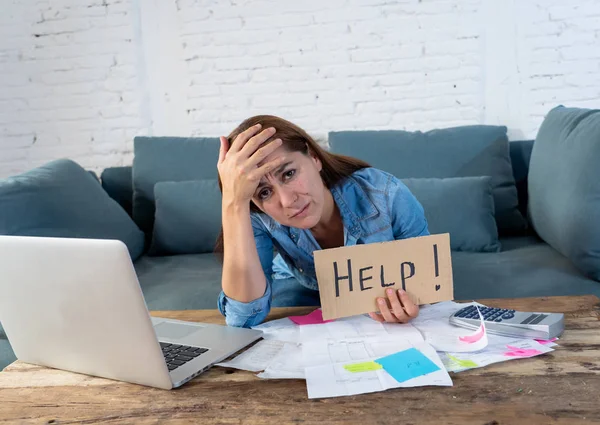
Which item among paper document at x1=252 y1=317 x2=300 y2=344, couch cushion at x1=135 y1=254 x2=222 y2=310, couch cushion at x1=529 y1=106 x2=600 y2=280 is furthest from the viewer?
couch cushion at x1=135 y1=254 x2=222 y2=310

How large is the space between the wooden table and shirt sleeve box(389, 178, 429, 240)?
536 mm

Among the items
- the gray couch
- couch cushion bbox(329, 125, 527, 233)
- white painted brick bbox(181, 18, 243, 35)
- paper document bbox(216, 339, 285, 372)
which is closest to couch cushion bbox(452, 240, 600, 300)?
the gray couch

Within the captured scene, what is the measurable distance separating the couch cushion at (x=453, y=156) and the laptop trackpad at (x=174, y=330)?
1457 millimetres

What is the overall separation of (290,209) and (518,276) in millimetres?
1039

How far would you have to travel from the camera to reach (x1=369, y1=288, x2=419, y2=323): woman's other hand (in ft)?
3.65

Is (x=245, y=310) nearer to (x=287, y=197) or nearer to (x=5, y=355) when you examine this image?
(x=287, y=197)

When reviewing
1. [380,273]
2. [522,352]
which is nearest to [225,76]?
[380,273]

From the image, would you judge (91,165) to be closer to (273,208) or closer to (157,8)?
(157,8)

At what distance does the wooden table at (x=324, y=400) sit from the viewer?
2.65ft

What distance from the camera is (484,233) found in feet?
7.61

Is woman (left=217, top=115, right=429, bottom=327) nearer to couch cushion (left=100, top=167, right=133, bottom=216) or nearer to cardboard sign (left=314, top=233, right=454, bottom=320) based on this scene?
cardboard sign (left=314, top=233, right=454, bottom=320)

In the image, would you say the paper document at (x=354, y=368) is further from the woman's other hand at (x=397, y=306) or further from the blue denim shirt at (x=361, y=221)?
the blue denim shirt at (x=361, y=221)

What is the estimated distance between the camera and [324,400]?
0.87 m

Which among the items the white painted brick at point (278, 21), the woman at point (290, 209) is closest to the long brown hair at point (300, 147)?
the woman at point (290, 209)
